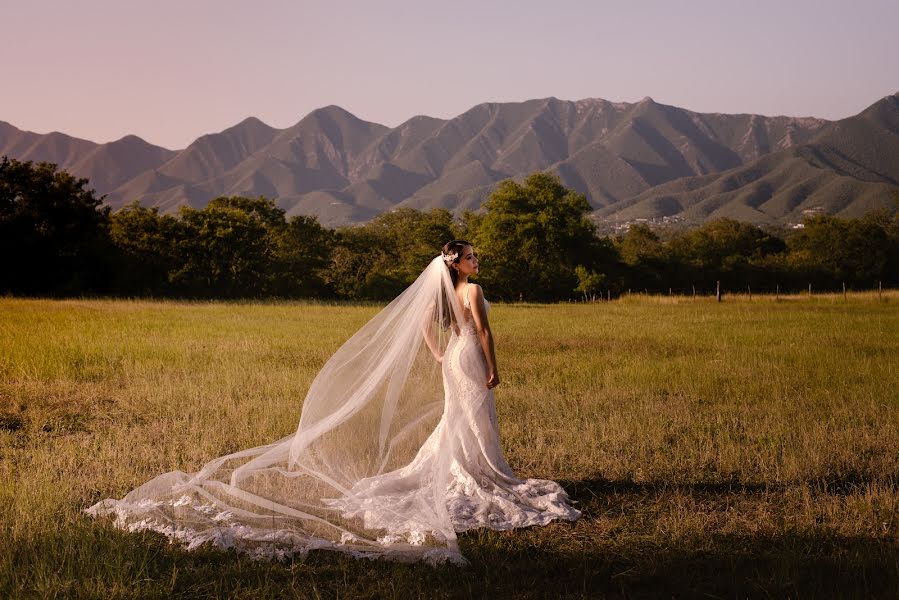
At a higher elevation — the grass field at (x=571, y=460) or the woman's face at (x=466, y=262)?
the woman's face at (x=466, y=262)

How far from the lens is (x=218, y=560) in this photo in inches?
213

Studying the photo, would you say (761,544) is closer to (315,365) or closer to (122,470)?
(122,470)

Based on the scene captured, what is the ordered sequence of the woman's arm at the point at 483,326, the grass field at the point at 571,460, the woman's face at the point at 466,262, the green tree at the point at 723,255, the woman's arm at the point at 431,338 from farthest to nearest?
1. the green tree at the point at 723,255
2. the woman's arm at the point at 431,338
3. the woman's face at the point at 466,262
4. the woman's arm at the point at 483,326
5. the grass field at the point at 571,460

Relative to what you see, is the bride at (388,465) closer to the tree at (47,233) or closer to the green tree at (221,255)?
the tree at (47,233)

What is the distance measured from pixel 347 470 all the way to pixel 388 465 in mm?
414

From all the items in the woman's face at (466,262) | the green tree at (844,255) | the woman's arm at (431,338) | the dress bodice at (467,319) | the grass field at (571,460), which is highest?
the green tree at (844,255)

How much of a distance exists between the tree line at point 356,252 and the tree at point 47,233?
0.07 metres

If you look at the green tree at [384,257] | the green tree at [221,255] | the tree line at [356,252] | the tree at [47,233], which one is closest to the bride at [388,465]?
the tree line at [356,252]

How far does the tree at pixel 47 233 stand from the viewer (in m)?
44.8

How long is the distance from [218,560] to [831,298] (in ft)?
150

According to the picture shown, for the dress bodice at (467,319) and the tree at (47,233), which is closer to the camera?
the dress bodice at (467,319)

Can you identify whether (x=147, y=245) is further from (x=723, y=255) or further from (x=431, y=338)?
(x=723, y=255)

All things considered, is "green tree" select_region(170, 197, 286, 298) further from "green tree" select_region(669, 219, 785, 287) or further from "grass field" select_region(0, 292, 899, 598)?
"green tree" select_region(669, 219, 785, 287)

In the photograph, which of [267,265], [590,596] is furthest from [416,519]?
[267,265]
